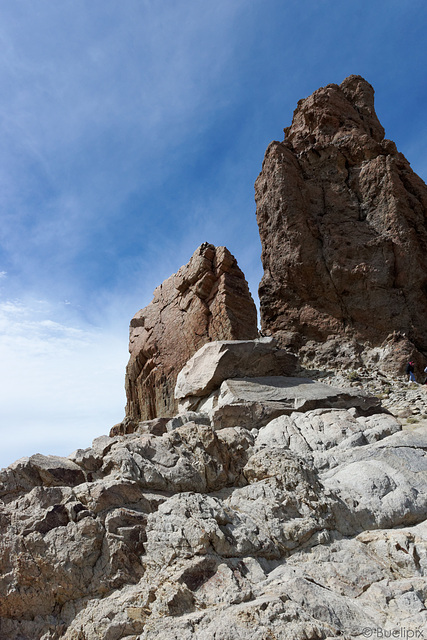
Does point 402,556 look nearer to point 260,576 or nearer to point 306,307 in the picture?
point 260,576

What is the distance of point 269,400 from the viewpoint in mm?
11125

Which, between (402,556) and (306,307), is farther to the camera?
(306,307)

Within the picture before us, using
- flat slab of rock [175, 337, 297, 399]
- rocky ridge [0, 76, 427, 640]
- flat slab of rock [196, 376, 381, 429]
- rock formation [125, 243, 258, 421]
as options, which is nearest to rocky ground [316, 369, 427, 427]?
rocky ridge [0, 76, 427, 640]

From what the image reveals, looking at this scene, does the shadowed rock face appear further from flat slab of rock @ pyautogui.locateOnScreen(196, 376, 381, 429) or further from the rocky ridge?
flat slab of rock @ pyautogui.locateOnScreen(196, 376, 381, 429)

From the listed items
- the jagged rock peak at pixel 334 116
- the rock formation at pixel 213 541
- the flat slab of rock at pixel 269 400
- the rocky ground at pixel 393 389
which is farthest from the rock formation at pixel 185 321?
the rock formation at pixel 213 541

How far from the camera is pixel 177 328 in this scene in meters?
17.7

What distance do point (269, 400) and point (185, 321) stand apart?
685 cm

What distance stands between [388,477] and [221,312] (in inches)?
370

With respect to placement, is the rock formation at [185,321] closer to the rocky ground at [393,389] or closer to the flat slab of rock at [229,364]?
the flat slab of rock at [229,364]

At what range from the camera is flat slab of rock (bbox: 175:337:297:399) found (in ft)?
41.3

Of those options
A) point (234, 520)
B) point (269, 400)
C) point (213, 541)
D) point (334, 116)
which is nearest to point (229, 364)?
point (269, 400)

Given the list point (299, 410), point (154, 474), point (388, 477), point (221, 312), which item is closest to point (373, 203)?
point (221, 312)

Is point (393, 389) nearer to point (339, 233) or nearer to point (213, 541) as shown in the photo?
point (339, 233)

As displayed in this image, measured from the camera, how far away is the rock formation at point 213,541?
485cm
